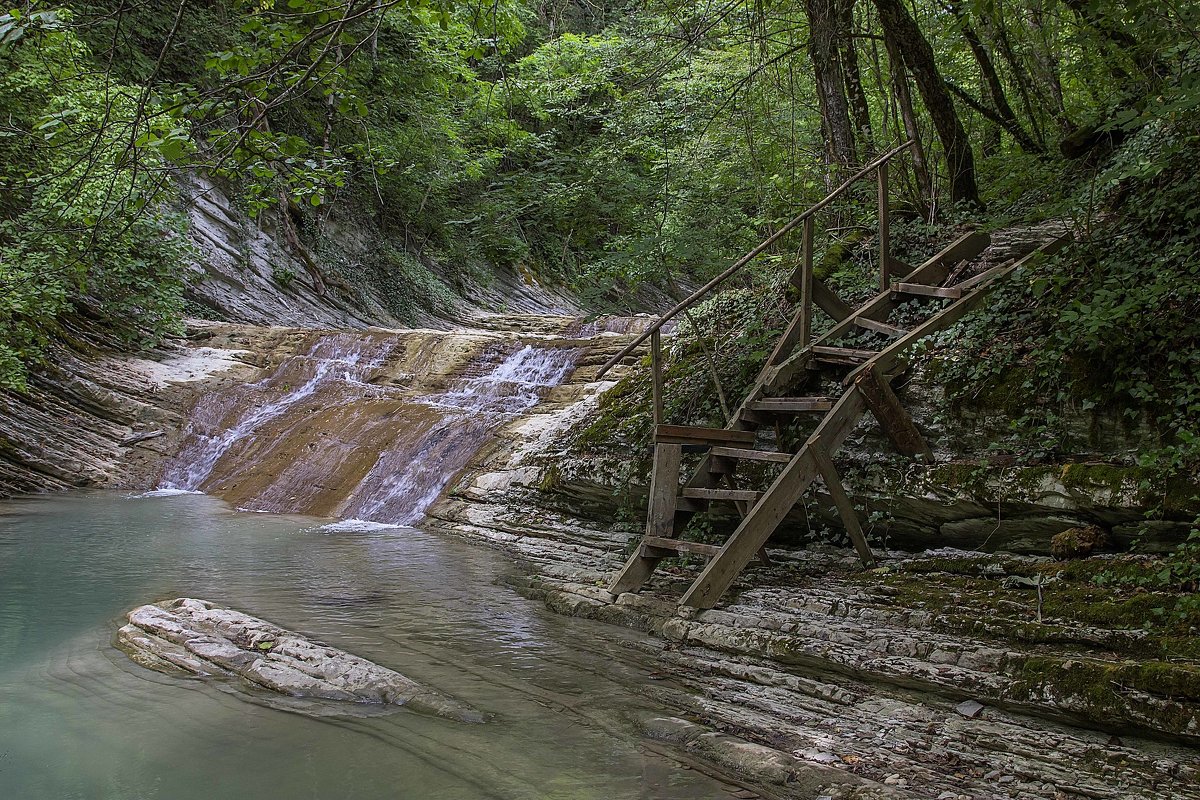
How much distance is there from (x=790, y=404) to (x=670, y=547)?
1497 millimetres

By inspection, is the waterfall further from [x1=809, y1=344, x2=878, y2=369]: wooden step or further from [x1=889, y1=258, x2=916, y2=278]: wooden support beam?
[x1=889, y1=258, x2=916, y2=278]: wooden support beam

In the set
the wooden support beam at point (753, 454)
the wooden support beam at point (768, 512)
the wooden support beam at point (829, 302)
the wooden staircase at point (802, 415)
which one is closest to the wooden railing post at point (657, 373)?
the wooden staircase at point (802, 415)

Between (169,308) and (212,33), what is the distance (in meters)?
8.38

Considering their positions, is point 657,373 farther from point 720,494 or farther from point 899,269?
point 899,269

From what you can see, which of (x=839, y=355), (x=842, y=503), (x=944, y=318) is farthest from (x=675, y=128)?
(x=842, y=503)

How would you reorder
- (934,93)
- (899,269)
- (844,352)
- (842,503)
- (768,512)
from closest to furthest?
(768,512) < (842,503) < (844,352) < (899,269) < (934,93)

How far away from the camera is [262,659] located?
14.6 feet

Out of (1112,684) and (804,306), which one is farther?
(804,306)

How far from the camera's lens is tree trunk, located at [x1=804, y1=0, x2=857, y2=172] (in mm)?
7906

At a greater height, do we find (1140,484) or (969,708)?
(1140,484)

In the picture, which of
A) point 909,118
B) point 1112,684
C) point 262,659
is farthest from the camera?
point 909,118

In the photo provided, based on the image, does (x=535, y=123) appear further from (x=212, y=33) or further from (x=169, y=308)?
(x=169, y=308)

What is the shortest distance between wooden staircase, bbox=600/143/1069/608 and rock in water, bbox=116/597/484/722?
2034 mm

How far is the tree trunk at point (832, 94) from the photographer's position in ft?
25.9
